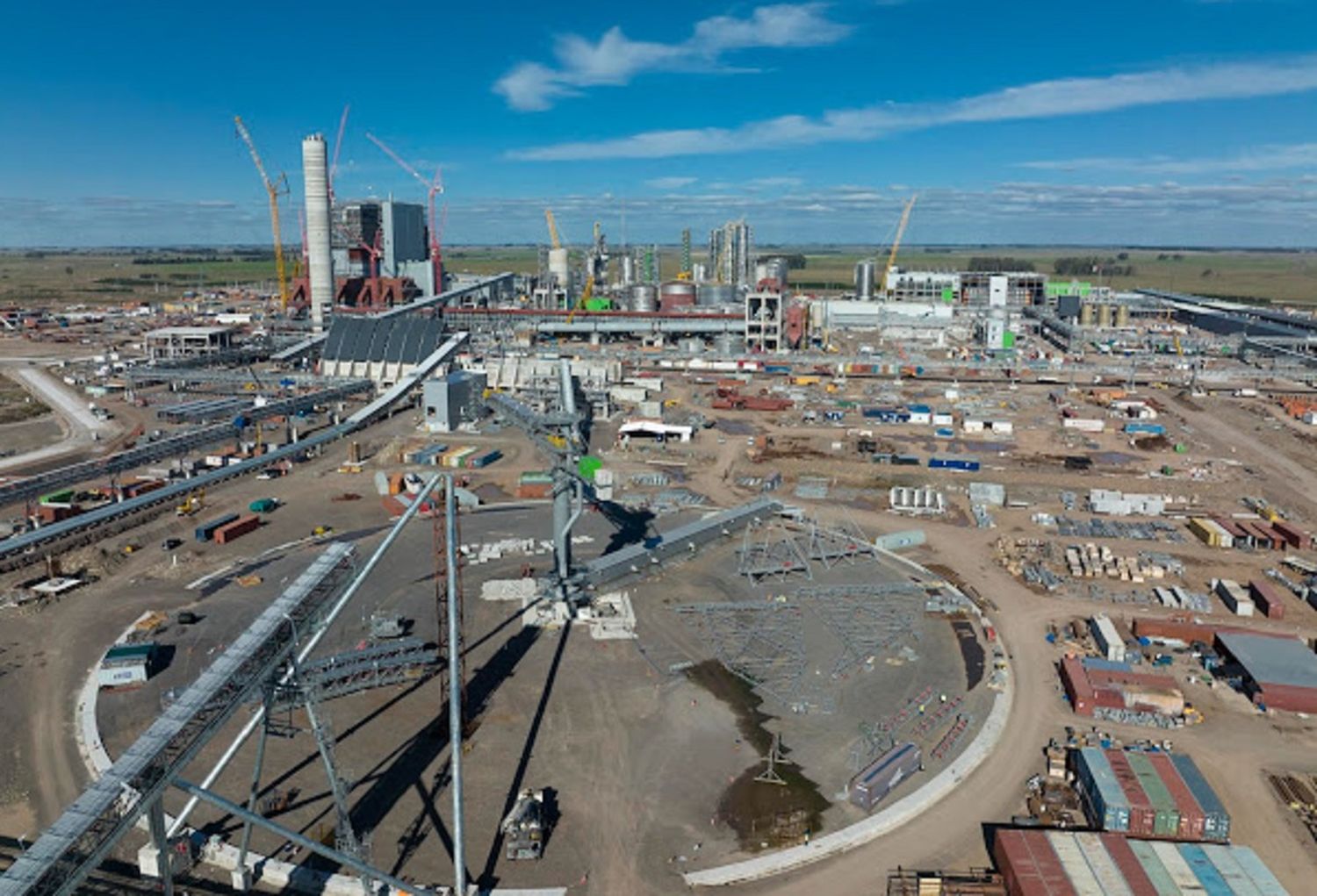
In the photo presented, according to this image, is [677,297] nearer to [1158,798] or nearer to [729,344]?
[729,344]

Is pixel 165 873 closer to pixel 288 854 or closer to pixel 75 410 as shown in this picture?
pixel 288 854

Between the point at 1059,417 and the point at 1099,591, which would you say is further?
the point at 1059,417

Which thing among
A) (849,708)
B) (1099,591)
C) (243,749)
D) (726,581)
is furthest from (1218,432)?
(243,749)

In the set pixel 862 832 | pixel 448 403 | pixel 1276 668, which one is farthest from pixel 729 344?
pixel 862 832

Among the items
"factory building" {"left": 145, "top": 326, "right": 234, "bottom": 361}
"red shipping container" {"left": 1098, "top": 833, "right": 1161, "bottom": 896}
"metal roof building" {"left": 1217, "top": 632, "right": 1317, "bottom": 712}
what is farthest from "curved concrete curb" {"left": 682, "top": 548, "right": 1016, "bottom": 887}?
"factory building" {"left": 145, "top": 326, "right": 234, "bottom": 361}

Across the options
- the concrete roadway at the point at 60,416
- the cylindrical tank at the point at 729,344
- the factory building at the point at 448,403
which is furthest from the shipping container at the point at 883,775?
the cylindrical tank at the point at 729,344

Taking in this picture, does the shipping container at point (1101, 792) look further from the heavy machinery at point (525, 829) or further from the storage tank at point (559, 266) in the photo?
the storage tank at point (559, 266)
